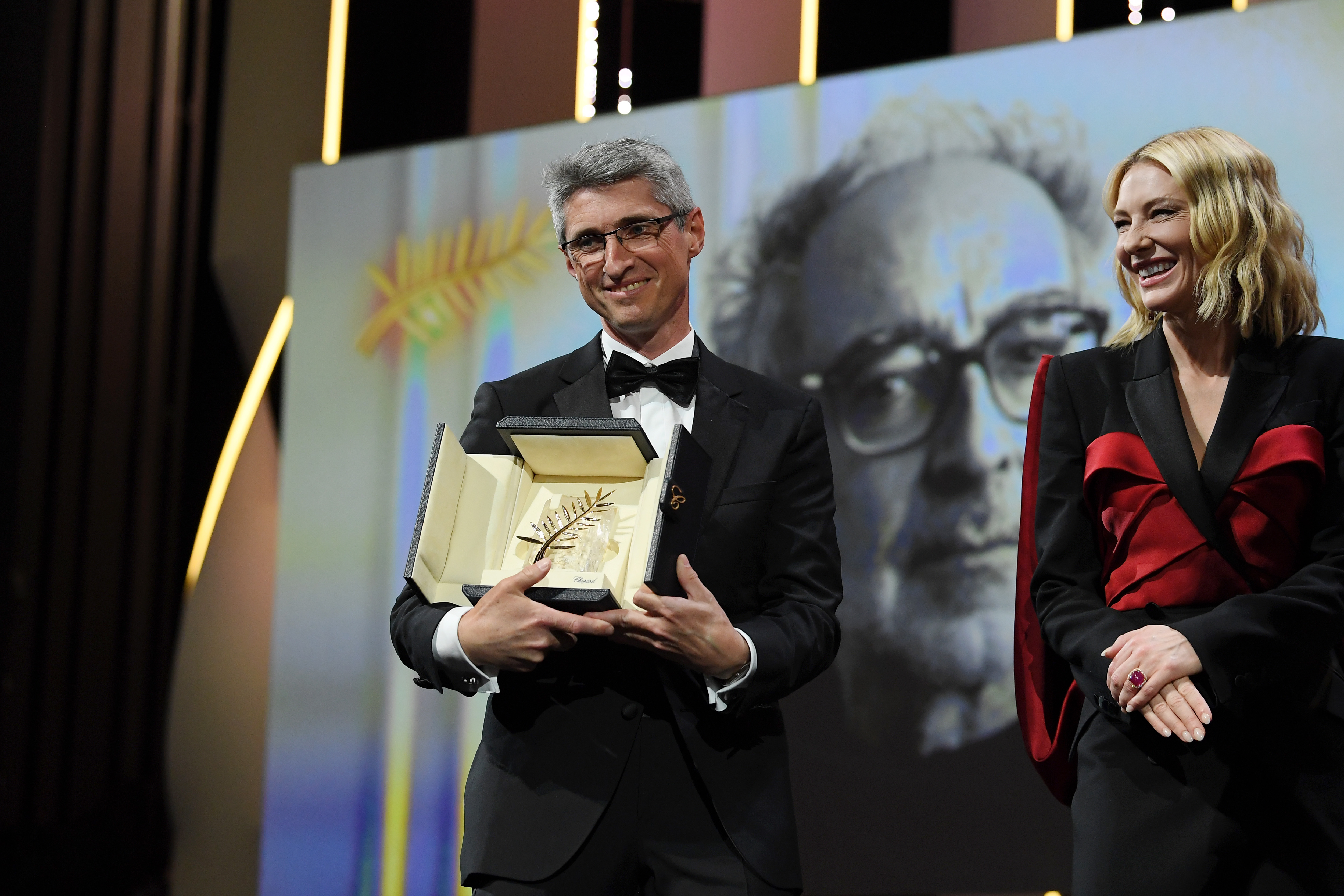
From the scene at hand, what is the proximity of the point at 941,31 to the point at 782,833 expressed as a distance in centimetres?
282

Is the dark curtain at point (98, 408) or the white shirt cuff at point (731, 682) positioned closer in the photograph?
the white shirt cuff at point (731, 682)

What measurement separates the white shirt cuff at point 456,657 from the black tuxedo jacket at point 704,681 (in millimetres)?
14

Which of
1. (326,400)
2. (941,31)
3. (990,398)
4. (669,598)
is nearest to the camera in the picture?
(669,598)

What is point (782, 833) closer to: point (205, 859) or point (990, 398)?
point (990, 398)

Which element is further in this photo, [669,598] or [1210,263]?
[1210,263]

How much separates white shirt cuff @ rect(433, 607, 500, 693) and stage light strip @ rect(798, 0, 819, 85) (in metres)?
2.70

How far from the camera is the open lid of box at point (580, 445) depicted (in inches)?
65.5

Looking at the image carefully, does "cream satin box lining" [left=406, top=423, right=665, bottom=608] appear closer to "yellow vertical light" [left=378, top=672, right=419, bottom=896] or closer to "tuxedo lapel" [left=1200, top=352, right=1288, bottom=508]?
"tuxedo lapel" [left=1200, top=352, right=1288, bottom=508]

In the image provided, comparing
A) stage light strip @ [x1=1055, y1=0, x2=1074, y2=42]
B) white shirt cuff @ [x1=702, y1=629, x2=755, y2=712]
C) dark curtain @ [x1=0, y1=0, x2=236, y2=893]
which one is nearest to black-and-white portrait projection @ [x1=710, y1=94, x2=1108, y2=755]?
stage light strip @ [x1=1055, y1=0, x2=1074, y2=42]

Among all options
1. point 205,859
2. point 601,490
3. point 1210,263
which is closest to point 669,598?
point 601,490

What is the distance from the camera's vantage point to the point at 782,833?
177 cm

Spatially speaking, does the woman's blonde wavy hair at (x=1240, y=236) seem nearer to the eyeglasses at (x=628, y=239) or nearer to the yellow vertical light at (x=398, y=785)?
the eyeglasses at (x=628, y=239)

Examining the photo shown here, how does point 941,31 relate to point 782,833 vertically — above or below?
above

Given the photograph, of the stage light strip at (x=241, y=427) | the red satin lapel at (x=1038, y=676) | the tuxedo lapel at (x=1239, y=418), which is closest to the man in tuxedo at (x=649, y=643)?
the red satin lapel at (x=1038, y=676)
